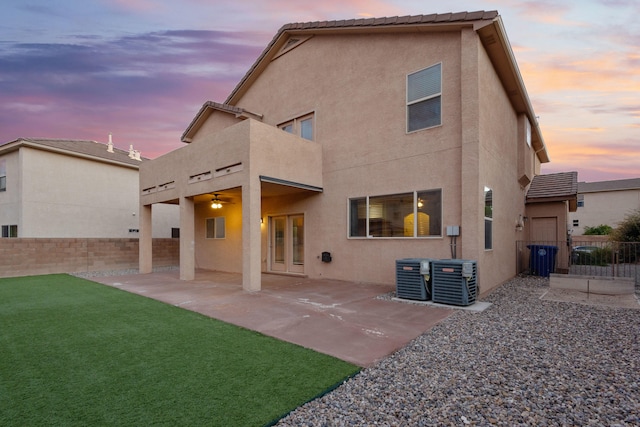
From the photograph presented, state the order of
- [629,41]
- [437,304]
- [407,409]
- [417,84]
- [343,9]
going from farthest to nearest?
[343,9], [629,41], [417,84], [437,304], [407,409]

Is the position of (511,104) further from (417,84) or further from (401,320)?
(401,320)

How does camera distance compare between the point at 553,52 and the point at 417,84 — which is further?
the point at 553,52

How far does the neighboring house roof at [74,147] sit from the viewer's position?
1515 centimetres

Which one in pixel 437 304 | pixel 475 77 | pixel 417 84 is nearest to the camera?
pixel 437 304

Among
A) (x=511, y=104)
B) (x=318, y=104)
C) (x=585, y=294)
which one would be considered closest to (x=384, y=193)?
(x=318, y=104)

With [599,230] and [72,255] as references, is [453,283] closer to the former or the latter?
[72,255]

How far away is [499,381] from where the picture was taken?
3.23 meters

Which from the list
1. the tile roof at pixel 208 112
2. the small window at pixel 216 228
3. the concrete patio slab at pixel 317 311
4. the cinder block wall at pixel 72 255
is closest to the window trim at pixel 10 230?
the cinder block wall at pixel 72 255

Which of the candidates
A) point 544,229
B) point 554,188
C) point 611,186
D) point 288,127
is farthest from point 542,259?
point 611,186

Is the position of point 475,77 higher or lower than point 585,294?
higher

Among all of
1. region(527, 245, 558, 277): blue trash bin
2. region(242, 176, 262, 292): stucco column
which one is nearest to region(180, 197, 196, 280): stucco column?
region(242, 176, 262, 292): stucco column

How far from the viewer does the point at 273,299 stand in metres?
7.40

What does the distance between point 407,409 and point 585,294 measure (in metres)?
7.48

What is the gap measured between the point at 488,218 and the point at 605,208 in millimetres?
32623
